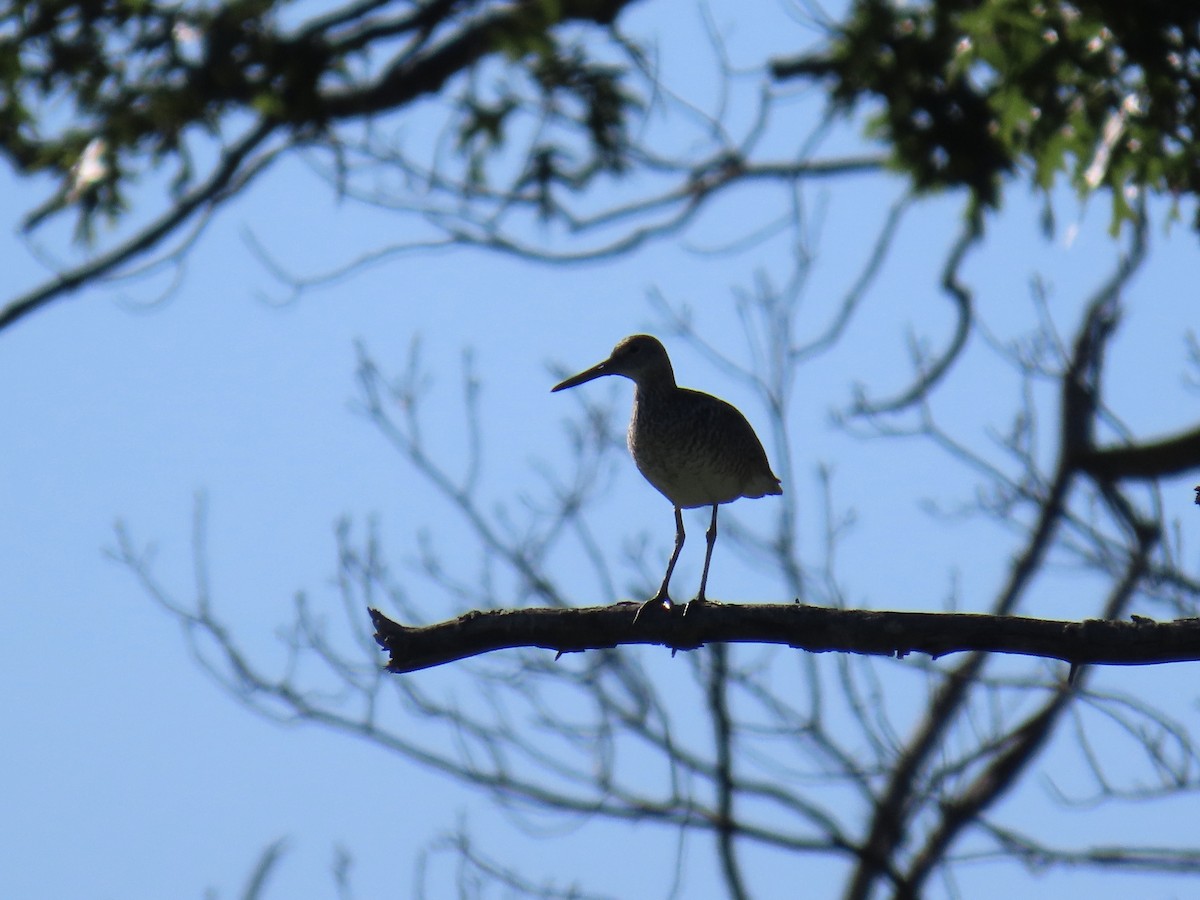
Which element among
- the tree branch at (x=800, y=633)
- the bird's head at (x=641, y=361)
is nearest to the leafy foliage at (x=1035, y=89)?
the bird's head at (x=641, y=361)

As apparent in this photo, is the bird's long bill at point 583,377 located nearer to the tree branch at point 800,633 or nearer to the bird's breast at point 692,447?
the bird's breast at point 692,447

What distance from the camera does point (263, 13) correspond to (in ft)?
25.2

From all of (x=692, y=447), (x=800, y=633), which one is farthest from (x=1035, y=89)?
(x=800, y=633)

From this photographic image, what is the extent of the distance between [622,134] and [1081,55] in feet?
9.32

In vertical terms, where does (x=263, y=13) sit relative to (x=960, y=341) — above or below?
below

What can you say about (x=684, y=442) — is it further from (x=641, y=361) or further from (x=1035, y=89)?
(x=1035, y=89)

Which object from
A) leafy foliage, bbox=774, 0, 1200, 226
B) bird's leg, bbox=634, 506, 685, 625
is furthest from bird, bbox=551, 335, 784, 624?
leafy foliage, bbox=774, 0, 1200, 226

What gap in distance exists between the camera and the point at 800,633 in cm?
448

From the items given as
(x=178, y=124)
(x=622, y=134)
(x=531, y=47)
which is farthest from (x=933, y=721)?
(x=178, y=124)

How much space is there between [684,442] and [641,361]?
2.19 feet

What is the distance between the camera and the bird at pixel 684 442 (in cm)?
683

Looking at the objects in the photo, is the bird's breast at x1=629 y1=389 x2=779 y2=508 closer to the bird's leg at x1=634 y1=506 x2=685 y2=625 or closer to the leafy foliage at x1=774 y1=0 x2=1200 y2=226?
the bird's leg at x1=634 y1=506 x2=685 y2=625

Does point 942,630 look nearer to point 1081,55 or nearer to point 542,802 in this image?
point 1081,55

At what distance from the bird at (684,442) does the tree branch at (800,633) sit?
1.84m
